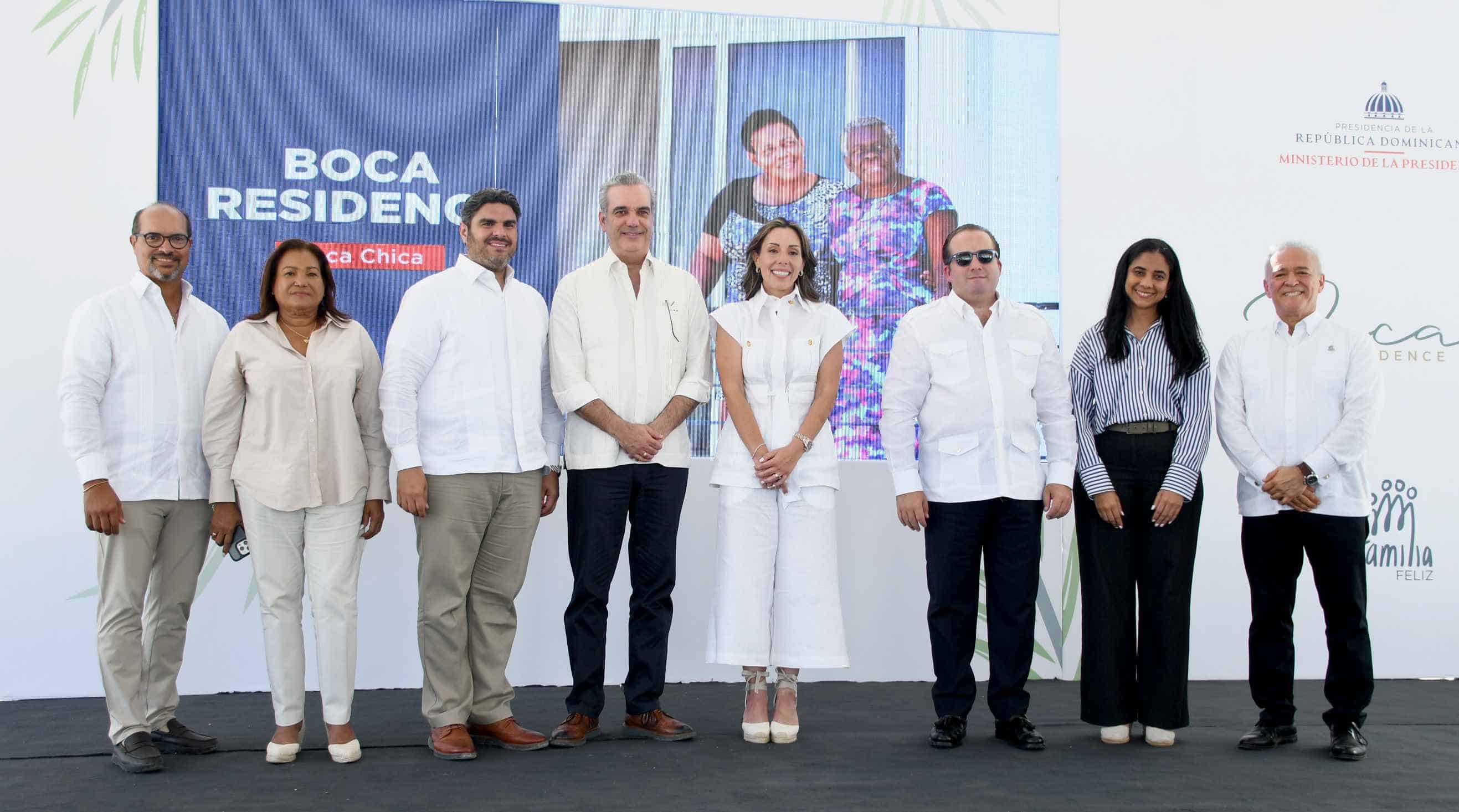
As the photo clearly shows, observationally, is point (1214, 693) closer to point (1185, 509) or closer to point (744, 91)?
point (1185, 509)

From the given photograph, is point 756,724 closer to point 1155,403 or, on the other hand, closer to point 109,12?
point 1155,403

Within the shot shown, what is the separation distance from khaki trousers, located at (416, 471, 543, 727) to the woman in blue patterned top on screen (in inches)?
59.9

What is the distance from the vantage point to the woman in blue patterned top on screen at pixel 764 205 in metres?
4.58

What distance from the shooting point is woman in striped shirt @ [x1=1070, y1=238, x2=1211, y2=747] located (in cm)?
337

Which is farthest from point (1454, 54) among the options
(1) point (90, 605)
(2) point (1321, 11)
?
(1) point (90, 605)

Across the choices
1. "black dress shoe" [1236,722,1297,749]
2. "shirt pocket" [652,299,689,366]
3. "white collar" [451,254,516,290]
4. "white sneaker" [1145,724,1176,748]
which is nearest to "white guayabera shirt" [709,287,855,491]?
"shirt pocket" [652,299,689,366]

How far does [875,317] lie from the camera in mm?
4660

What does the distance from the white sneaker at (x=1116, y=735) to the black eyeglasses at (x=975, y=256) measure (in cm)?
149

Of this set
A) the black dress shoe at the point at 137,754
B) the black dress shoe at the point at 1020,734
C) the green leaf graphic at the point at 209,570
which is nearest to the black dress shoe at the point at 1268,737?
the black dress shoe at the point at 1020,734

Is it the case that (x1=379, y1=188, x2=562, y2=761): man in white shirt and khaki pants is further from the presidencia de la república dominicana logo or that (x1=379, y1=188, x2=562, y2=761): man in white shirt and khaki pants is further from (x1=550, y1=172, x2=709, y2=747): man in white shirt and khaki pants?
the presidencia de la república dominicana logo

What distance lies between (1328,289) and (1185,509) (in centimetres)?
210

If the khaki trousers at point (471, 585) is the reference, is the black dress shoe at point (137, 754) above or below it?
below

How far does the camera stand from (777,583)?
3.46m

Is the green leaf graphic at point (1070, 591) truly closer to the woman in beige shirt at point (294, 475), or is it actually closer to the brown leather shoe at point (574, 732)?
the brown leather shoe at point (574, 732)
